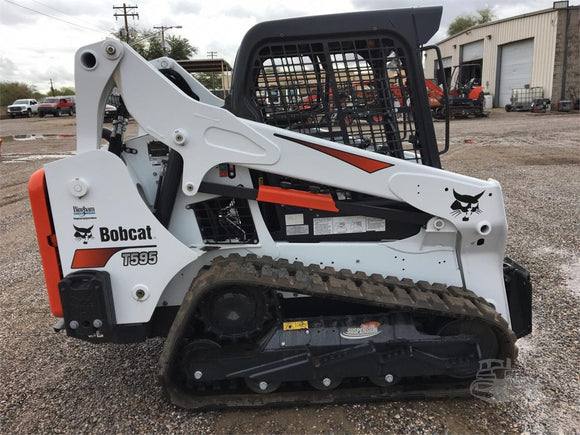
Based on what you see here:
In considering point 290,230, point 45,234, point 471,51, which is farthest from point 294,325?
point 471,51

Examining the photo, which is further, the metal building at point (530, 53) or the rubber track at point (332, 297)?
the metal building at point (530, 53)

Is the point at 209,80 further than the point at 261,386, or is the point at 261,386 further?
the point at 209,80

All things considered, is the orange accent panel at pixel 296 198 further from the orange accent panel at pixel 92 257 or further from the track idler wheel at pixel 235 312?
the orange accent panel at pixel 92 257

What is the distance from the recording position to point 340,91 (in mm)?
2824

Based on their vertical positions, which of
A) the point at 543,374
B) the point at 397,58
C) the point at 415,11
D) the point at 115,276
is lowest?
the point at 543,374

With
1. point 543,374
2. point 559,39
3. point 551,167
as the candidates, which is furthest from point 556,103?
point 543,374

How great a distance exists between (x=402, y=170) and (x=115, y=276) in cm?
182

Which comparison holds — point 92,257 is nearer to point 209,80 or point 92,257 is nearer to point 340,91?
point 340,91

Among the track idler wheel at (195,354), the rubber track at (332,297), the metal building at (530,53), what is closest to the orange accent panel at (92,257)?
the rubber track at (332,297)

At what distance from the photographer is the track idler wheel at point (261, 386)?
2732 mm

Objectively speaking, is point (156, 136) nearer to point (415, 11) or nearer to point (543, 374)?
point (415, 11)

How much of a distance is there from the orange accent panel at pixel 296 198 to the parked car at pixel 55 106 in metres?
44.2

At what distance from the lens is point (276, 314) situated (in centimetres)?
276

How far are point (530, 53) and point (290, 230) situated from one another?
32.9 m
